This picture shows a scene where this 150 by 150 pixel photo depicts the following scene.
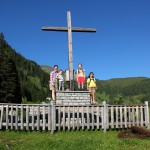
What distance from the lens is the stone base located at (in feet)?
73.7

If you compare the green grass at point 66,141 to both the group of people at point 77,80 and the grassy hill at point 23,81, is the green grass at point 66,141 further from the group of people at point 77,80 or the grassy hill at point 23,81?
the grassy hill at point 23,81

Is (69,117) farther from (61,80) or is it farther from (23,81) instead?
(23,81)

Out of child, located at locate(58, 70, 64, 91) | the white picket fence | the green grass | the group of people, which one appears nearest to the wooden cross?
the group of people

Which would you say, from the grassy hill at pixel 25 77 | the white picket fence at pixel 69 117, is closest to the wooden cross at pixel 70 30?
the white picket fence at pixel 69 117

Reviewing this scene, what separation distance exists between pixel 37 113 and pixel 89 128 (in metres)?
2.92

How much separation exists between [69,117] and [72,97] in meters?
3.02

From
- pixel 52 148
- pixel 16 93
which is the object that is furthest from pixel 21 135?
pixel 16 93

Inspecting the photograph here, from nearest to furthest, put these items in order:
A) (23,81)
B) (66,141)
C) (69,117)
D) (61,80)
A: (66,141) → (69,117) → (61,80) → (23,81)

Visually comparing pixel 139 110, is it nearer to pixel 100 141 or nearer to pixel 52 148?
pixel 100 141

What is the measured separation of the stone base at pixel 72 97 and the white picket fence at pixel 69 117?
204cm

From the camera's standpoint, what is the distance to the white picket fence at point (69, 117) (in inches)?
749

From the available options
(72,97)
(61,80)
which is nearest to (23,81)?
(61,80)

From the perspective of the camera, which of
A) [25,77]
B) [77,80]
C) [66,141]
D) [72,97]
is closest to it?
[66,141]

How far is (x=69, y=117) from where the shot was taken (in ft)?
65.0
